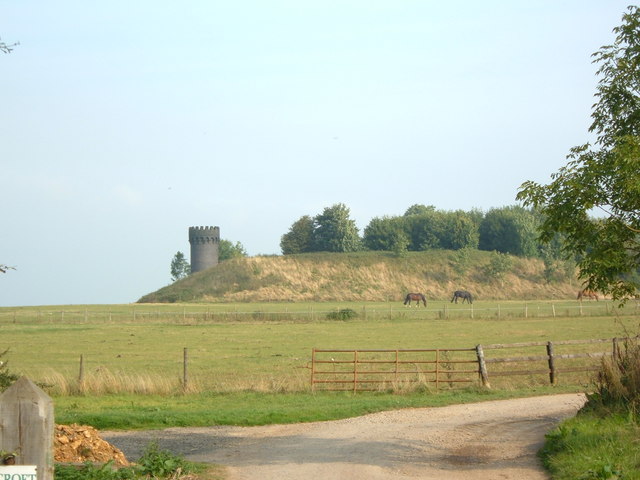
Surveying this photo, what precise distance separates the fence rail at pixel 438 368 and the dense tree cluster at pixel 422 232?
108 m

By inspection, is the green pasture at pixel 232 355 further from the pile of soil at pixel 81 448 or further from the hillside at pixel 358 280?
the hillside at pixel 358 280

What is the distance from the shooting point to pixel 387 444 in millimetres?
15281

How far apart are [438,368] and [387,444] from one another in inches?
457

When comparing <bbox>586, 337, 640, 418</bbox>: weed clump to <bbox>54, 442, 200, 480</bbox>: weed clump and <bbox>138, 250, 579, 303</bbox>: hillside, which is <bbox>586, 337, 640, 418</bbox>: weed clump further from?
<bbox>138, 250, 579, 303</bbox>: hillside

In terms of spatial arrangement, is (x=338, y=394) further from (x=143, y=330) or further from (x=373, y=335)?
(x=143, y=330)

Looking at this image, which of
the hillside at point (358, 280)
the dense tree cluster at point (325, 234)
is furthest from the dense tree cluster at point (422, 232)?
the hillside at point (358, 280)

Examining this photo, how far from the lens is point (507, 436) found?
628 inches

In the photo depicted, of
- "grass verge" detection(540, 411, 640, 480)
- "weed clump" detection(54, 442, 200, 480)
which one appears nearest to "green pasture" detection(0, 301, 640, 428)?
"grass verge" detection(540, 411, 640, 480)

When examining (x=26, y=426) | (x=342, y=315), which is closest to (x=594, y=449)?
(x=26, y=426)

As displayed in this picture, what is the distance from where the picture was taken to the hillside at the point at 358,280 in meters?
118

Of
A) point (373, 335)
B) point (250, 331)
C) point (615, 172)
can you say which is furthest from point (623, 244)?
point (250, 331)

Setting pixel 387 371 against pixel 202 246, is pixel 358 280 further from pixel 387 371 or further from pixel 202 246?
pixel 387 371

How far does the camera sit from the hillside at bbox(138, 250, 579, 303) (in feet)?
388

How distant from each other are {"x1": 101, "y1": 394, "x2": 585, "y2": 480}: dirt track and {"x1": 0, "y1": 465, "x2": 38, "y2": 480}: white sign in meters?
7.27
